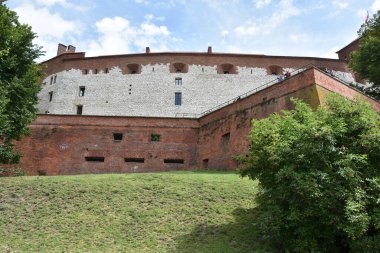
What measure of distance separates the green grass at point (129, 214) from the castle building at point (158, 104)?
6.68 metres

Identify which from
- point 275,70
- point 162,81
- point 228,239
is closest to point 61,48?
point 162,81

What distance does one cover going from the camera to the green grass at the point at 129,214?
10.7 meters

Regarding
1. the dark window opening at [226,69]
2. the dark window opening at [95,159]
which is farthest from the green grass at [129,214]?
the dark window opening at [226,69]

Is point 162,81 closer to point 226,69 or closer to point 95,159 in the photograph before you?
point 226,69

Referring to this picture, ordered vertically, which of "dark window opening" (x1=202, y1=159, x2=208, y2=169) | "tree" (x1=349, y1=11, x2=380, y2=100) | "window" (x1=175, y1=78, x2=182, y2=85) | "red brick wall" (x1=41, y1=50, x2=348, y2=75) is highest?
"red brick wall" (x1=41, y1=50, x2=348, y2=75)

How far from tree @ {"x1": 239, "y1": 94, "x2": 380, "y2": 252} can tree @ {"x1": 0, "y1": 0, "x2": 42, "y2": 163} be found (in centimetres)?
1040

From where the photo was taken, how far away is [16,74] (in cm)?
Answer: 1736

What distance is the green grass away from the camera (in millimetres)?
10688

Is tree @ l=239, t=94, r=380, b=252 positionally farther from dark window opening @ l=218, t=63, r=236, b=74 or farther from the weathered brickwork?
dark window opening @ l=218, t=63, r=236, b=74

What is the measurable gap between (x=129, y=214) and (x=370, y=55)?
54.7ft

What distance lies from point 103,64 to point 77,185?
24416 millimetres

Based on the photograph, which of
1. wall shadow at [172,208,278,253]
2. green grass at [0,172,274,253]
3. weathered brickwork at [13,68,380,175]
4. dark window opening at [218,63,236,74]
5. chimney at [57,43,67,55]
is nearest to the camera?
wall shadow at [172,208,278,253]

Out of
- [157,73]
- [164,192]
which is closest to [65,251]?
[164,192]

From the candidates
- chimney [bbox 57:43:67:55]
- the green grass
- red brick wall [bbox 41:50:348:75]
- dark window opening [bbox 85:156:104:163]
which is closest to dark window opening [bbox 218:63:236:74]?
red brick wall [bbox 41:50:348:75]
